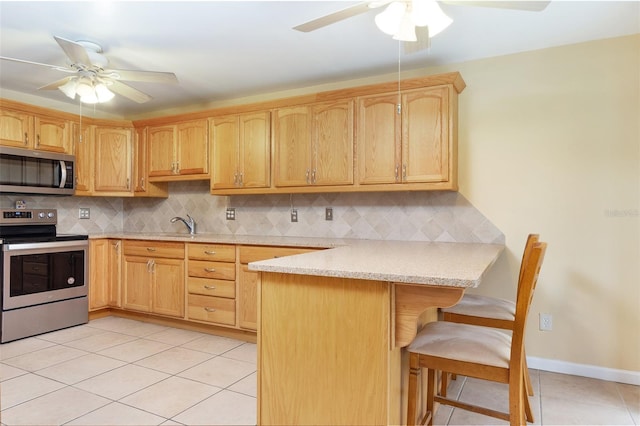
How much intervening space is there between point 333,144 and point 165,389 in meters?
2.13

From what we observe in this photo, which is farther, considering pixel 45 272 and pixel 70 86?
pixel 45 272

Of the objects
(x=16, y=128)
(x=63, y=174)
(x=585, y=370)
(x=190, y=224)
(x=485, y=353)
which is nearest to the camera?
(x=485, y=353)

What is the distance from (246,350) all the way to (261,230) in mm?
1237

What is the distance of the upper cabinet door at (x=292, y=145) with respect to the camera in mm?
3369

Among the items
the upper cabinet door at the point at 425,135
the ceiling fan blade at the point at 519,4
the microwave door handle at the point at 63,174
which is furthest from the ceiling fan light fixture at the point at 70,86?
the ceiling fan blade at the point at 519,4

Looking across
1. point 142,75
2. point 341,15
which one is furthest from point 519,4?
point 142,75

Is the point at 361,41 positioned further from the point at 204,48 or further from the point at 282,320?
the point at 282,320

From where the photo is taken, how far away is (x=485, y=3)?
1778 mm

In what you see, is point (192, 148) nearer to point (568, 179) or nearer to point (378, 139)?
point (378, 139)

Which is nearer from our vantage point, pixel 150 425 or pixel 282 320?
pixel 282 320

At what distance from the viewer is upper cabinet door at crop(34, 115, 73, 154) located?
12.2 ft

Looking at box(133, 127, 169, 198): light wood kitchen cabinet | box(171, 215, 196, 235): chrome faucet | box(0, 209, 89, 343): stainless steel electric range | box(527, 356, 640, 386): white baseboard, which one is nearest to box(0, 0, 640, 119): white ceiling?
box(133, 127, 169, 198): light wood kitchen cabinet

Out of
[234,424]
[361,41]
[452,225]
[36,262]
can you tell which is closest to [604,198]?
[452,225]

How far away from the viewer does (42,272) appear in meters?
3.50
